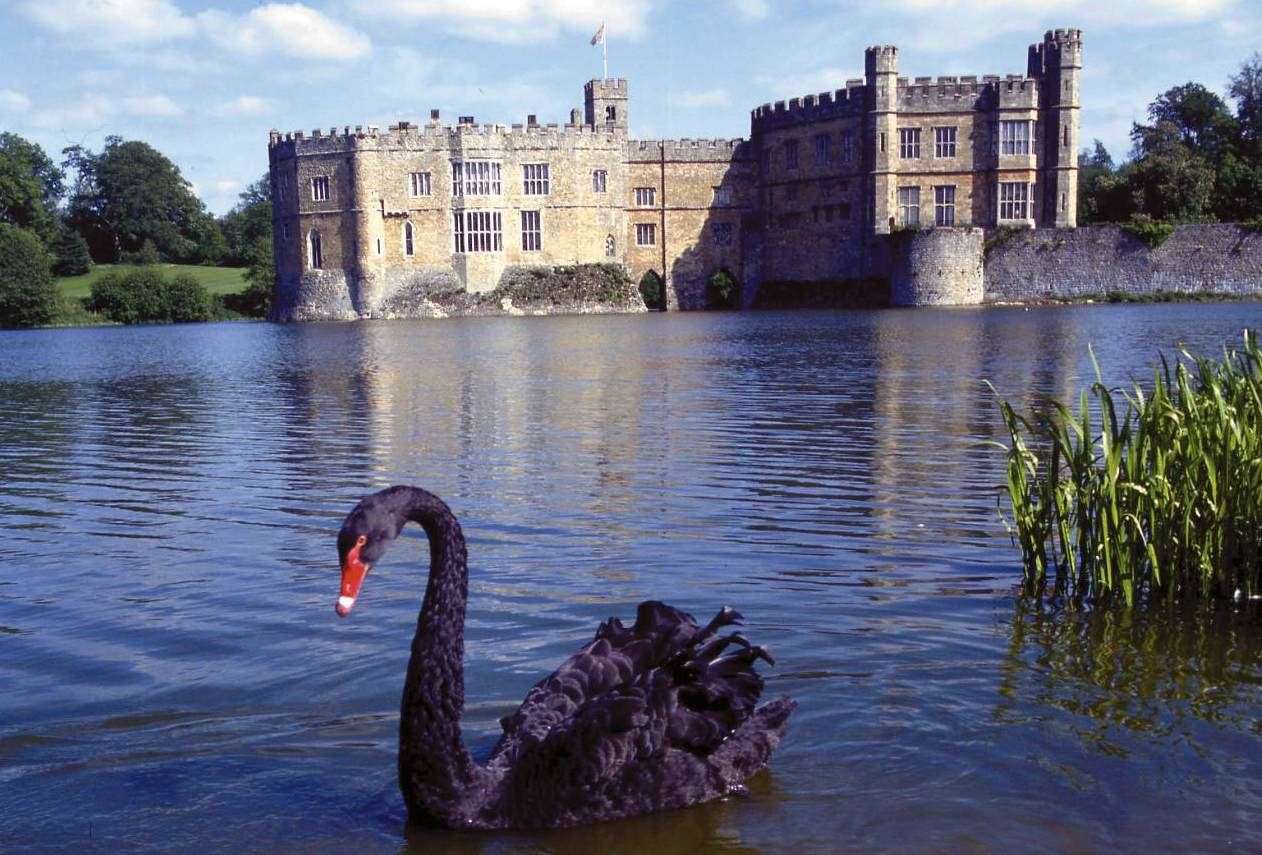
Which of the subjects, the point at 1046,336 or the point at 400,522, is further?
the point at 1046,336

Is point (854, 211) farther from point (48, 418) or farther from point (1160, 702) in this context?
point (1160, 702)

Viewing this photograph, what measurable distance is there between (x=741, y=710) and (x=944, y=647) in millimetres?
1840

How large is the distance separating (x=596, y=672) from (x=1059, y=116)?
53.0m

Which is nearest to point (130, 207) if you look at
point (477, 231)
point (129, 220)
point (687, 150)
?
point (129, 220)

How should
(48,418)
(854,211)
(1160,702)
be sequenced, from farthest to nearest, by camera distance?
(854,211) < (48,418) < (1160,702)

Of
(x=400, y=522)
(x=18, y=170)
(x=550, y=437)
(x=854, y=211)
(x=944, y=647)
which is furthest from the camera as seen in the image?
(x=18, y=170)

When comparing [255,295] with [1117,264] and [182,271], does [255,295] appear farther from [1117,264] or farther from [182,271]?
[1117,264]

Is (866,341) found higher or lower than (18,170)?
lower

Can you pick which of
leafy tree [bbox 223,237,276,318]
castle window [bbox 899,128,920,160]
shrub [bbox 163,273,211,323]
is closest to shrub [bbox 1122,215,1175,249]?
castle window [bbox 899,128,920,160]

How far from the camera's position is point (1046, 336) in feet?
98.7

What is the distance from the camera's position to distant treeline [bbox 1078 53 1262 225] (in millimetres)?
54375

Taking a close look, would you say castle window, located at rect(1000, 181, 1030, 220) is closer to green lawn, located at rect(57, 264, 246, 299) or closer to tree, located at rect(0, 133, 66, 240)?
green lawn, located at rect(57, 264, 246, 299)

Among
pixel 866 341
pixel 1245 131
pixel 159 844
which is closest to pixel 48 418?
pixel 159 844

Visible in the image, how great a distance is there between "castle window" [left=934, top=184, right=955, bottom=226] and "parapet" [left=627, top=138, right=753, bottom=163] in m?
11.1
